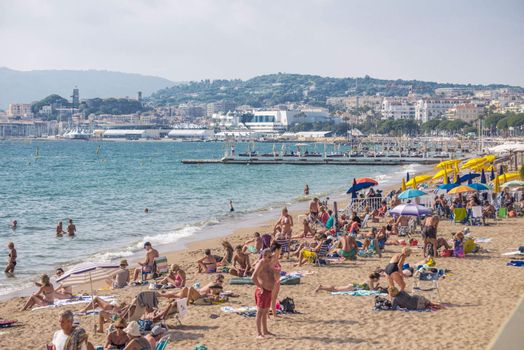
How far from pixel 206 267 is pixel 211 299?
10.6 feet

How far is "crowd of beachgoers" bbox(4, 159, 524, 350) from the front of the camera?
9.21m

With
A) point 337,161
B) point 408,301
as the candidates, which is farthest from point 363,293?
point 337,161

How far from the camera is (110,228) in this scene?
2644 centimetres

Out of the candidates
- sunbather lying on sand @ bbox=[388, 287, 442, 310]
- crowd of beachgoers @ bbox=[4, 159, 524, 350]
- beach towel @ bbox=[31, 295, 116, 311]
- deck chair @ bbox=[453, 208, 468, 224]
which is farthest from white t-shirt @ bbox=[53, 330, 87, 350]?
deck chair @ bbox=[453, 208, 468, 224]

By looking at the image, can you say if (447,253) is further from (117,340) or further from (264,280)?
(117,340)

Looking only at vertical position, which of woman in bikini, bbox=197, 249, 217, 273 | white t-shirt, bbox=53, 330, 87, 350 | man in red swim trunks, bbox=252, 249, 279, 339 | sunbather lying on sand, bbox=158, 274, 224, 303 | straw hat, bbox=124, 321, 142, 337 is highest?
man in red swim trunks, bbox=252, 249, 279, 339

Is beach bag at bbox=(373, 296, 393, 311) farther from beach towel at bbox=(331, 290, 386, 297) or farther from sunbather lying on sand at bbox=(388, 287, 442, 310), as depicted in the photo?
beach towel at bbox=(331, 290, 386, 297)

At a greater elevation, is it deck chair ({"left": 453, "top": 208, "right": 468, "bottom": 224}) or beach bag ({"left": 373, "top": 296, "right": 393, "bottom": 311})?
deck chair ({"left": 453, "top": 208, "right": 468, "bottom": 224})

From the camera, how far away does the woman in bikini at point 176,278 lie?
13039 millimetres

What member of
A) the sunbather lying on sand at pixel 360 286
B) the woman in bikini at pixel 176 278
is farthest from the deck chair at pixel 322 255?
the woman in bikini at pixel 176 278

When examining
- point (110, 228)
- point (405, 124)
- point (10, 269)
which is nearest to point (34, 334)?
point (10, 269)

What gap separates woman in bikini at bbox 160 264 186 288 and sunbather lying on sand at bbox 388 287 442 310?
417cm

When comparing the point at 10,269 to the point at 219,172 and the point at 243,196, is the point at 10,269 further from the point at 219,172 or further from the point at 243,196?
the point at 219,172

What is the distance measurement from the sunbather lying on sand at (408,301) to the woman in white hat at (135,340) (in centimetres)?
405
